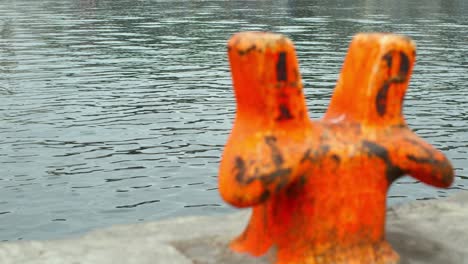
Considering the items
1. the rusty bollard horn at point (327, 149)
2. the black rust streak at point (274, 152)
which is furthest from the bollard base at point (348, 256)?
the black rust streak at point (274, 152)

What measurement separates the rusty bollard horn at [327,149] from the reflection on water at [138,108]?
3.58m

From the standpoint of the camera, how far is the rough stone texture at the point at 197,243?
590 cm

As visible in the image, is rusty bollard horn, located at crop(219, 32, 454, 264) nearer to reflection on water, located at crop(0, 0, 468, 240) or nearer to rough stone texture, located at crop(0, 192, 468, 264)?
rough stone texture, located at crop(0, 192, 468, 264)

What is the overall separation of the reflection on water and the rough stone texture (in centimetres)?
197

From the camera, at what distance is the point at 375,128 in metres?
5.54

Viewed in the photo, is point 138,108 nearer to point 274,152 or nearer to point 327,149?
point 327,149

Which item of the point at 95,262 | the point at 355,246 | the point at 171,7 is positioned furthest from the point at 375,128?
the point at 171,7

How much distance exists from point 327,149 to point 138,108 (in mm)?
8695

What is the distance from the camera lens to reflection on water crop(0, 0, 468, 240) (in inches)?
370

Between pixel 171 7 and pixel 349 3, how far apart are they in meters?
8.91

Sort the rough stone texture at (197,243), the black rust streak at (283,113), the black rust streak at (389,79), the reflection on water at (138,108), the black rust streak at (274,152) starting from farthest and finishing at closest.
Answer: the reflection on water at (138,108) → the rough stone texture at (197,243) → the black rust streak at (389,79) → the black rust streak at (283,113) → the black rust streak at (274,152)

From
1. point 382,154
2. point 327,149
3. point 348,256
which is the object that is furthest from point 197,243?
point 382,154

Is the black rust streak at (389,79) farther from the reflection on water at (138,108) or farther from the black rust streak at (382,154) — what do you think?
the reflection on water at (138,108)

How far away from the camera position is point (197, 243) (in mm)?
6281
